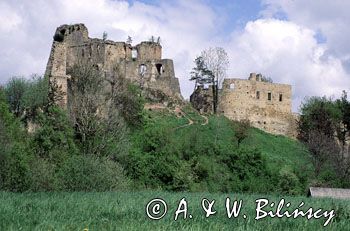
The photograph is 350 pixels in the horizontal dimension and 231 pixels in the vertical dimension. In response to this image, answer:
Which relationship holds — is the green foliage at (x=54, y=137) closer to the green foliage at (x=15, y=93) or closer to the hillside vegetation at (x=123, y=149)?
the hillside vegetation at (x=123, y=149)

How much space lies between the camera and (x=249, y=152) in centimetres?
5694

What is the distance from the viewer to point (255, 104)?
7612 centimetres

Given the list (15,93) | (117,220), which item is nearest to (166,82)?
(15,93)

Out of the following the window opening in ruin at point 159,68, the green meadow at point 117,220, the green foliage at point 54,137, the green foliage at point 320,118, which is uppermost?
the window opening in ruin at point 159,68

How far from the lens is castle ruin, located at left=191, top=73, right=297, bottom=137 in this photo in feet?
245

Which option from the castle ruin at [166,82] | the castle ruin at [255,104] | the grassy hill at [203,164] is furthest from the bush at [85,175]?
the castle ruin at [255,104]

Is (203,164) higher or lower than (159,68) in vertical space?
lower

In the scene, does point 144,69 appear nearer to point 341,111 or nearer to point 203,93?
point 203,93

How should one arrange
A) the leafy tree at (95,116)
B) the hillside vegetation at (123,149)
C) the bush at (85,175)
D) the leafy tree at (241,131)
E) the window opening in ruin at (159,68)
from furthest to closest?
the window opening in ruin at (159,68)
the leafy tree at (241,131)
the leafy tree at (95,116)
the hillside vegetation at (123,149)
the bush at (85,175)

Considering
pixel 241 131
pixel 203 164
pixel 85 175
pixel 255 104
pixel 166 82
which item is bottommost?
pixel 85 175

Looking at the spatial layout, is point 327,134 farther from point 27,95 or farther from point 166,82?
point 27,95

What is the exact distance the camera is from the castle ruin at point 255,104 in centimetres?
7481

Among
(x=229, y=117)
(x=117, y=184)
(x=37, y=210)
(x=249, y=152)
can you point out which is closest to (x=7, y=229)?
(x=37, y=210)

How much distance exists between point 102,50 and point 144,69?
15.6ft
